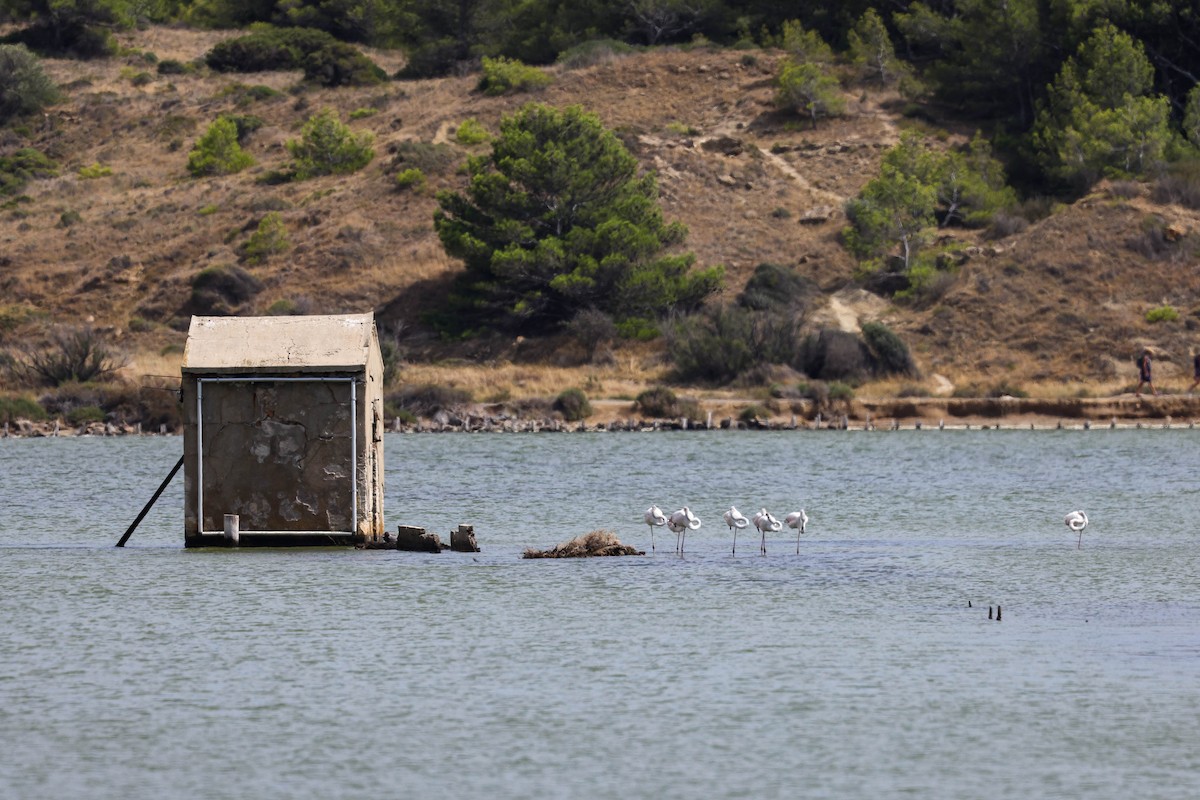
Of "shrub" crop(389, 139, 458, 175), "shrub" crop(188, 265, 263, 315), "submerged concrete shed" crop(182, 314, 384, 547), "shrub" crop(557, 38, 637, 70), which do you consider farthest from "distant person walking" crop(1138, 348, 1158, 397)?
"shrub" crop(557, 38, 637, 70)

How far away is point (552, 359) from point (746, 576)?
43.8m

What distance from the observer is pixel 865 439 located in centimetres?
5091

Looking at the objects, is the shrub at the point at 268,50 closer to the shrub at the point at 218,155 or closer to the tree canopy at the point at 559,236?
the shrub at the point at 218,155

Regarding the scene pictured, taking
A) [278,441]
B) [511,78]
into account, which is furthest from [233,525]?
[511,78]

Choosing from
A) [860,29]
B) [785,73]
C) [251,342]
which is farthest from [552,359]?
[251,342]

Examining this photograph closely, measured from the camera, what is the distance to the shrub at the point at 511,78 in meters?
88.9

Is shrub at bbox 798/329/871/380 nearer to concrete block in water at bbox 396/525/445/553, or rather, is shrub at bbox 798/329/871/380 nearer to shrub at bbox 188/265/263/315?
shrub at bbox 188/265/263/315

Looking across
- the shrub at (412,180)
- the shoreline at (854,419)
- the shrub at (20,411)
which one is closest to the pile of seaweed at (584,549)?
the shoreline at (854,419)

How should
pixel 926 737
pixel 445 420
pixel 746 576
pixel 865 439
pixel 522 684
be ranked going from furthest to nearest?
1. pixel 445 420
2. pixel 865 439
3. pixel 746 576
4. pixel 522 684
5. pixel 926 737

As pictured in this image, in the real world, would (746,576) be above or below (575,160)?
below

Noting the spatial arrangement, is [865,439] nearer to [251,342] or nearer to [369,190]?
[251,342]

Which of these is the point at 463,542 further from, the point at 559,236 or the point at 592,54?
the point at 592,54

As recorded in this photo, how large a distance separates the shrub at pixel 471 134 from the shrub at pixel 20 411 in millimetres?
31743

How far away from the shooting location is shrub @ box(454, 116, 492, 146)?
84250mm
